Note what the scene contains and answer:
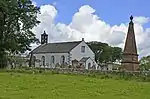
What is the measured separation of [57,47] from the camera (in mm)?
107500

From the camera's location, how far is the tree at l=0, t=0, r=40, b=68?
59688 mm

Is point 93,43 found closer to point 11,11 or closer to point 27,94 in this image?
point 11,11

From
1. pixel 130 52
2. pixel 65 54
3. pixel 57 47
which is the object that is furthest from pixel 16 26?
pixel 57 47

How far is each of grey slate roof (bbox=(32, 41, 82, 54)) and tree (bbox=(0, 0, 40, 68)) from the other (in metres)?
38.9

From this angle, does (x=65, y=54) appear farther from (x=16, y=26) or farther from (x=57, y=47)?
(x=16, y=26)

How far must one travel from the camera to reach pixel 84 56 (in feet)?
344

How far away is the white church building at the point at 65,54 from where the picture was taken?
101938mm

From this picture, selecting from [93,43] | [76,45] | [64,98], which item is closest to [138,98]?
[64,98]

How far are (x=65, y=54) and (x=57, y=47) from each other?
19.4 ft

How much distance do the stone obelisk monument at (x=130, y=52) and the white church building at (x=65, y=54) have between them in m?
40.0

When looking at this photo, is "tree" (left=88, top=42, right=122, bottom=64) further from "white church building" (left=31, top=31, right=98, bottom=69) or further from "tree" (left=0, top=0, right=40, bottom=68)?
"tree" (left=0, top=0, right=40, bottom=68)

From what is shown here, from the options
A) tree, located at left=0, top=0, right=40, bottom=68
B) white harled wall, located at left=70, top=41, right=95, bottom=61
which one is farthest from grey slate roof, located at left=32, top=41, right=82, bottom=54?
tree, located at left=0, top=0, right=40, bottom=68

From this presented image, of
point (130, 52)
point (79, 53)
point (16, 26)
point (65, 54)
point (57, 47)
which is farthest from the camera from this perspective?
point (57, 47)

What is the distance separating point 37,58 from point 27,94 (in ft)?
301
